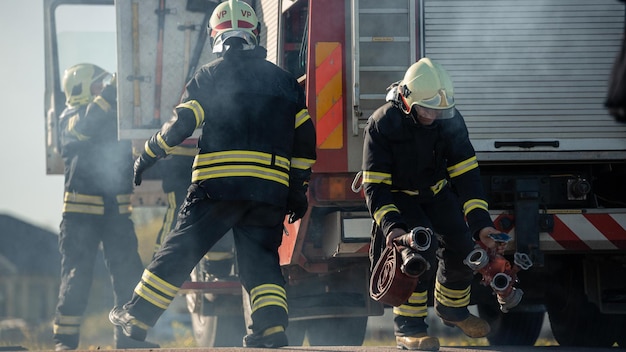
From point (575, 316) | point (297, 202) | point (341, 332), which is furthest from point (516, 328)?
point (297, 202)

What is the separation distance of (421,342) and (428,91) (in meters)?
1.24

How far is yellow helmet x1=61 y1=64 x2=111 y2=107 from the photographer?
27.3ft

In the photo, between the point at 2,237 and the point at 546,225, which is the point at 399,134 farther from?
the point at 2,237

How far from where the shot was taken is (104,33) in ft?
31.3

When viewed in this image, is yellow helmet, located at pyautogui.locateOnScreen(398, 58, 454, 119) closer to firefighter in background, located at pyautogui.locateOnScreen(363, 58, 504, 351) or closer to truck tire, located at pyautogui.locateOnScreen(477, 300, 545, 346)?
firefighter in background, located at pyautogui.locateOnScreen(363, 58, 504, 351)

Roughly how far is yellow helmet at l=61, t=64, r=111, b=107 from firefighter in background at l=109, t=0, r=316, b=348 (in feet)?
8.77

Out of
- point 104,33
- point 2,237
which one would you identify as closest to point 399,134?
point 104,33

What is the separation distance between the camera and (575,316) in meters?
7.64

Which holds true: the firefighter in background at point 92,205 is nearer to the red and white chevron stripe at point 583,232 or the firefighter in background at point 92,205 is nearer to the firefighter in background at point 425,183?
the firefighter in background at point 425,183

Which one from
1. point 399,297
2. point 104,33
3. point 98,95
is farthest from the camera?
point 104,33

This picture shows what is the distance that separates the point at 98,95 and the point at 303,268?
230 cm

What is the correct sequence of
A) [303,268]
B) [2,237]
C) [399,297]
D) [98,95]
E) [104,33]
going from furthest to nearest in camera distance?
[2,237] < [104,33] < [98,95] < [303,268] < [399,297]

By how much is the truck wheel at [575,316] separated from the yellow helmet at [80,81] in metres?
3.42

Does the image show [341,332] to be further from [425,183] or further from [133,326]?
[133,326]
